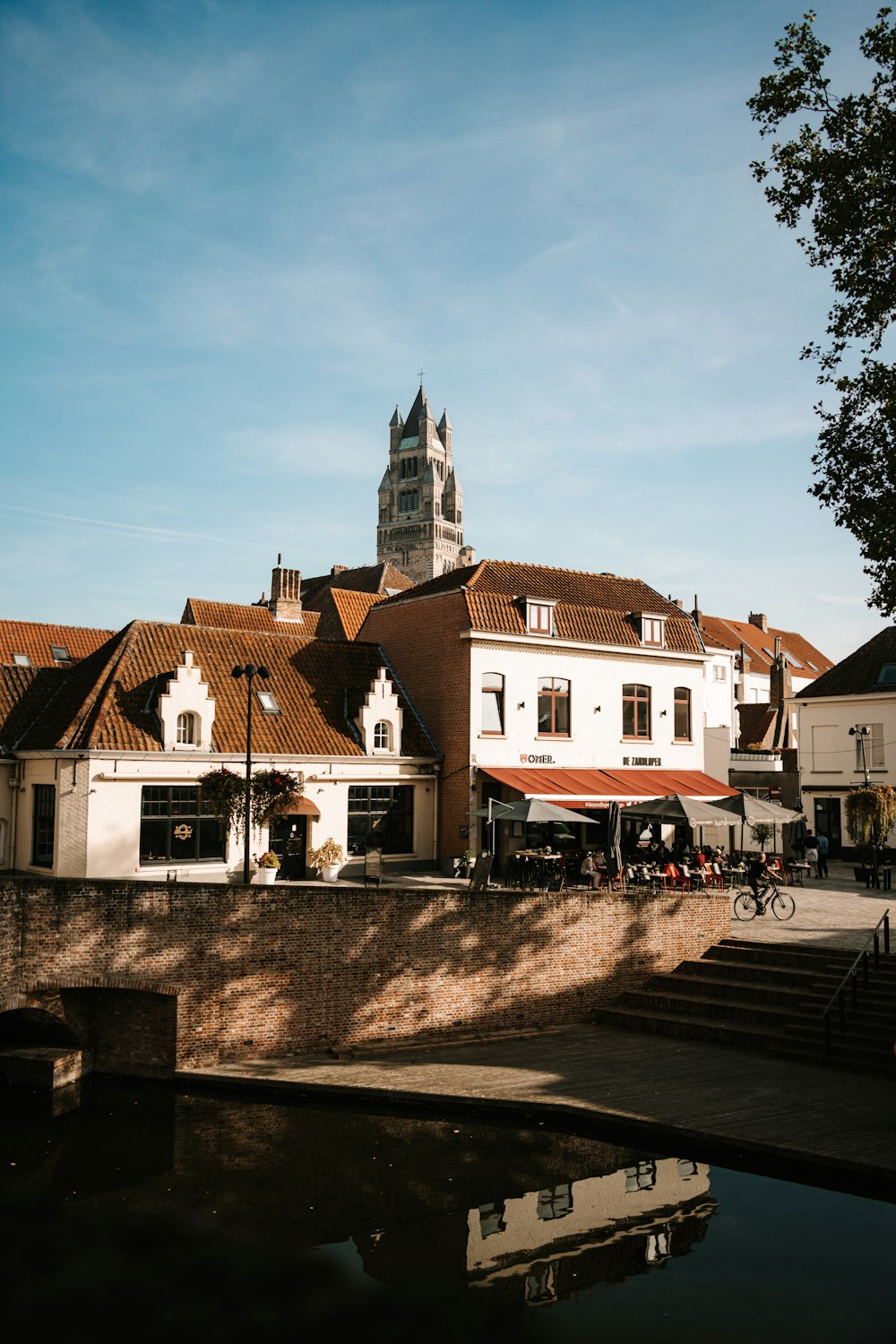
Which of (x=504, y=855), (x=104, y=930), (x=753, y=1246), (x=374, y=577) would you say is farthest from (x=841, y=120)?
(x=374, y=577)

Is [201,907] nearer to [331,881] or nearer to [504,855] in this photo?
[331,881]

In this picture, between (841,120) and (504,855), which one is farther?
(504,855)

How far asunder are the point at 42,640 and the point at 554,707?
61.5 feet

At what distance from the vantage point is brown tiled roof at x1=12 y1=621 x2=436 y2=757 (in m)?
24.2

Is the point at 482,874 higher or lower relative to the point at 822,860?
higher

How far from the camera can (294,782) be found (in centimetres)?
2323

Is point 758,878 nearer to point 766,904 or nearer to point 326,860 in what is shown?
point 766,904

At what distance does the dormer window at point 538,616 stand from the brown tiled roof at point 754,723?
30464 millimetres

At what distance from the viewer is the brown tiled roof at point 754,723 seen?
57.9 meters

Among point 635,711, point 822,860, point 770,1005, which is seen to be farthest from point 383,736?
point 822,860

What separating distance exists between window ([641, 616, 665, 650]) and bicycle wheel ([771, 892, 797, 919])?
986cm

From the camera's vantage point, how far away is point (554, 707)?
97.5ft

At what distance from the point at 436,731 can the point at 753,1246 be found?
18683mm

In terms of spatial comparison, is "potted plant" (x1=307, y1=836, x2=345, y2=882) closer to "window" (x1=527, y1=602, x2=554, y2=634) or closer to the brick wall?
the brick wall
